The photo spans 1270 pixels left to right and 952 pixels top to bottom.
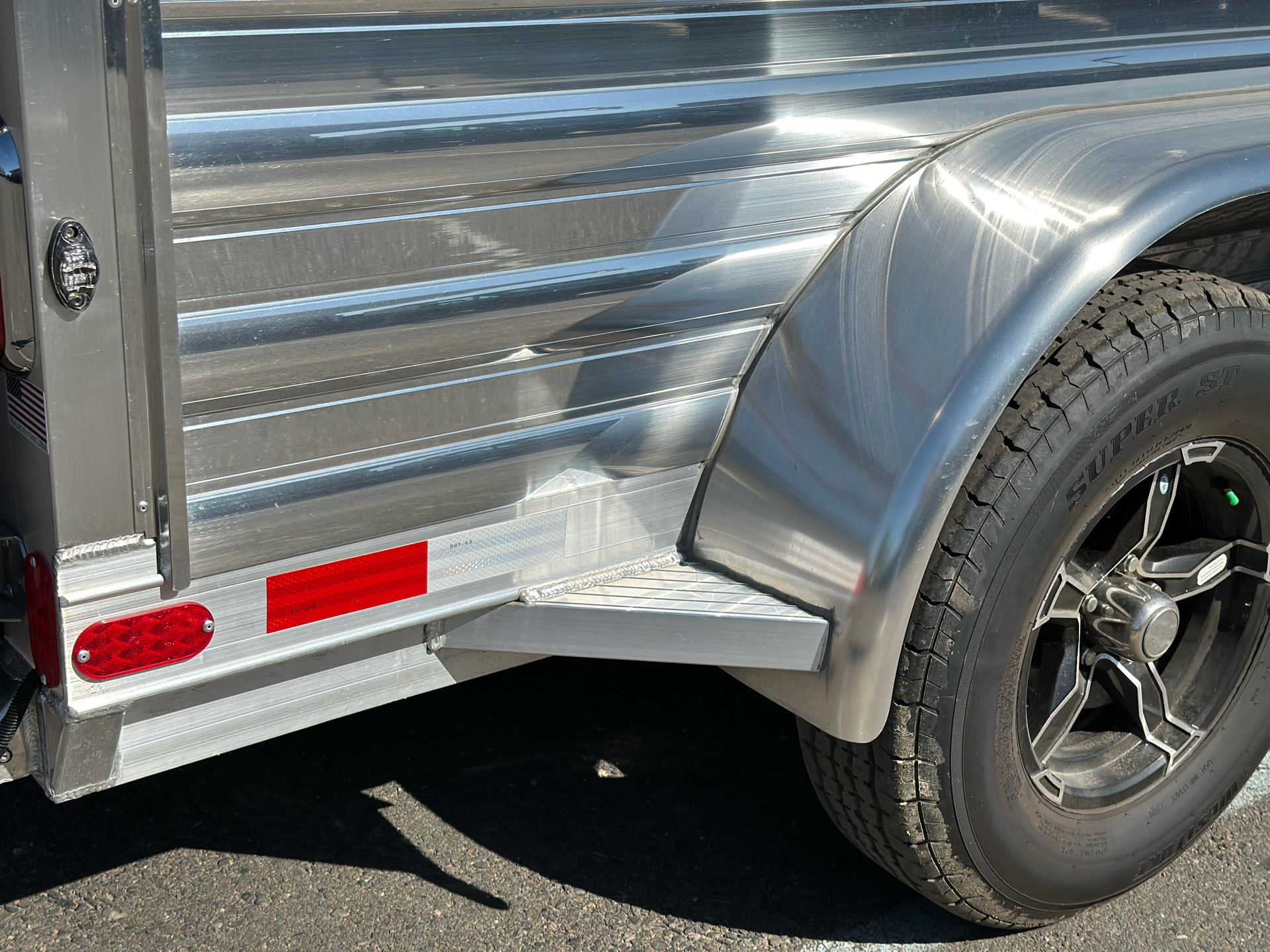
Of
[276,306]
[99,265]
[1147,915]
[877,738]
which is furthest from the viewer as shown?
[1147,915]

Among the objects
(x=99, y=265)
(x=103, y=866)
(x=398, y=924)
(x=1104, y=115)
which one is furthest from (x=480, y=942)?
(x=1104, y=115)

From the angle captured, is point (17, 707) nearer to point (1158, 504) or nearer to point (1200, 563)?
point (1158, 504)

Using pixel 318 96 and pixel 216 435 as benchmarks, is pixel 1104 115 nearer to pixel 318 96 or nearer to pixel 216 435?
pixel 318 96

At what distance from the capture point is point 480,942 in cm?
225

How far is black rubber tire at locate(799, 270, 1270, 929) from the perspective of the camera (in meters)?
1.96

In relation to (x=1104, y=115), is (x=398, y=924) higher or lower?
lower

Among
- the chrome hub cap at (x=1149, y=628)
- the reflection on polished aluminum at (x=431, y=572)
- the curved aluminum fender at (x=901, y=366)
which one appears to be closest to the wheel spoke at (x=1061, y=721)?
the chrome hub cap at (x=1149, y=628)

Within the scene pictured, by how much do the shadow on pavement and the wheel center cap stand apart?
61 cm

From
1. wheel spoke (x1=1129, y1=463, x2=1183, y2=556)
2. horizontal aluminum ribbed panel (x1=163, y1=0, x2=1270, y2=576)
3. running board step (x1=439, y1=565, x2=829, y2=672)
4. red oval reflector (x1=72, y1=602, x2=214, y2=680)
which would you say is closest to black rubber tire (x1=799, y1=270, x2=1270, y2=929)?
wheel spoke (x1=1129, y1=463, x2=1183, y2=556)

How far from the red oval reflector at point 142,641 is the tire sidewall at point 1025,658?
1.11 meters

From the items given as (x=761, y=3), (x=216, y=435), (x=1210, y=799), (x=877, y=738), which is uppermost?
(x=761, y=3)

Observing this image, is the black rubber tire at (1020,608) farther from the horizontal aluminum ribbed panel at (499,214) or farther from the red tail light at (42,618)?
the red tail light at (42,618)

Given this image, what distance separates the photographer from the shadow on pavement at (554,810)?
7.89 feet

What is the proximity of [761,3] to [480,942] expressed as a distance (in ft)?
5.26
